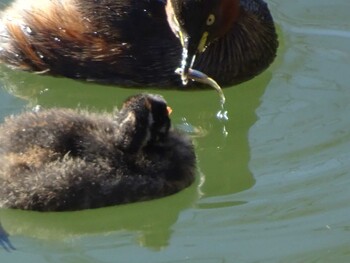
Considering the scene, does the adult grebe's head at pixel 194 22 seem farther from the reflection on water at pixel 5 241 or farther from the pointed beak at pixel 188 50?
the reflection on water at pixel 5 241

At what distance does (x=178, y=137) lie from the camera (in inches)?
293

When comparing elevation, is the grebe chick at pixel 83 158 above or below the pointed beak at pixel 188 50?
above

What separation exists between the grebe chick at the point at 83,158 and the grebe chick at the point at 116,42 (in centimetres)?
119

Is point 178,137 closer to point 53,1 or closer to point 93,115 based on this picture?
point 93,115

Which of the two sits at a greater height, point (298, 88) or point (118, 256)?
point (118, 256)

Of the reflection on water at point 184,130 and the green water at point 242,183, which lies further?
the reflection on water at point 184,130

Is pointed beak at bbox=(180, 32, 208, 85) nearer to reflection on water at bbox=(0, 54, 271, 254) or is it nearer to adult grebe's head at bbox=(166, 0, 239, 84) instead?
adult grebe's head at bbox=(166, 0, 239, 84)

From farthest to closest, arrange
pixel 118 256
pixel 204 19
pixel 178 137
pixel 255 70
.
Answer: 1. pixel 255 70
2. pixel 204 19
3. pixel 178 137
4. pixel 118 256

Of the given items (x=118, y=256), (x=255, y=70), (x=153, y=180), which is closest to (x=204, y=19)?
(x=255, y=70)

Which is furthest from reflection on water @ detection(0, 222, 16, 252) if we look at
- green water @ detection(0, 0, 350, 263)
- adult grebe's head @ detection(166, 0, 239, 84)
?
adult grebe's head @ detection(166, 0, 239, 84)

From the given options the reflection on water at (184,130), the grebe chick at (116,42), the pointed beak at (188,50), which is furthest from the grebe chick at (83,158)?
the grebe chick at (116,42)

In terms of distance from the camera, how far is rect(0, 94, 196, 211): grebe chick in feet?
23.2

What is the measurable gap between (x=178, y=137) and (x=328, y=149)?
3.03 ft

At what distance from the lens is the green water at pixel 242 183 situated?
7059 mm
